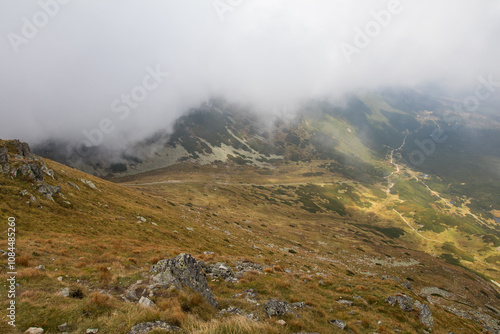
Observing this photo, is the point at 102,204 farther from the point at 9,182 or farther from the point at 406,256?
the point at 406,256

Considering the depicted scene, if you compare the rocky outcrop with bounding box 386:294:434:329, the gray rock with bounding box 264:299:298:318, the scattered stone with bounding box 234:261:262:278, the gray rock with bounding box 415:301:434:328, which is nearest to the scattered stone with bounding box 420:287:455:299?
the rocky outcrop with bounding box 386:294:434:329

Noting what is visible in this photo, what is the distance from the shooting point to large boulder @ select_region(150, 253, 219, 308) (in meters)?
11.3

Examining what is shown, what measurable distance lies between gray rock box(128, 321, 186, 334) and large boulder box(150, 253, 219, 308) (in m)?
4.00

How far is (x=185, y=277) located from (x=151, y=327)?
192 inches

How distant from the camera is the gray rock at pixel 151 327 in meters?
6.77

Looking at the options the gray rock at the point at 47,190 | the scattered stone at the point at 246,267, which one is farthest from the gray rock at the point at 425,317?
the gray rock at the point at 47,190

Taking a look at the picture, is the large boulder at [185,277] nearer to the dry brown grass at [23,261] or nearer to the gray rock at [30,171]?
the dry brown grass at [23,261]

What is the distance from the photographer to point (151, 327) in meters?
6.95

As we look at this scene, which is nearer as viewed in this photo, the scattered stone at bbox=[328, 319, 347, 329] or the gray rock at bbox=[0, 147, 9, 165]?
the scattered stone at bbox=[328, 319, 347, 329]

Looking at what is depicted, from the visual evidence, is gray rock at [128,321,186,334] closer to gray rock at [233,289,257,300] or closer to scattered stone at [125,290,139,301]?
scattered stone at [125,290,139,301]

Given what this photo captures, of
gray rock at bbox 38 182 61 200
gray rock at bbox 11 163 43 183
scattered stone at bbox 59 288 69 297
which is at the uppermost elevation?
gray rock at bbox 11 163 43 183

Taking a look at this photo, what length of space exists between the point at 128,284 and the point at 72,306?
380 cm

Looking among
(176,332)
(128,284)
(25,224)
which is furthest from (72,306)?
(25,224)

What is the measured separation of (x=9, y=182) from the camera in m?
22.0
